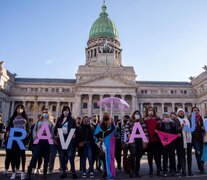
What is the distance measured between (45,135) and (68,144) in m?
0.97

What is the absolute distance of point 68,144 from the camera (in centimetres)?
863

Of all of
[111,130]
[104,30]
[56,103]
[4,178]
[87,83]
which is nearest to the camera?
[4,178]

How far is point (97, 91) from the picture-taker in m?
52.9

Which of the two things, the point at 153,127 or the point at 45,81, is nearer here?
the point at 153,127

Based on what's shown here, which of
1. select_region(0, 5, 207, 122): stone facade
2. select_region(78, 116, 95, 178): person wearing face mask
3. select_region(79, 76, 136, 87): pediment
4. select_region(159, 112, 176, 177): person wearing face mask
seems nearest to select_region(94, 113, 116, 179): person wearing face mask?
select_region(78, 116, 95, 178): person wearing face mask

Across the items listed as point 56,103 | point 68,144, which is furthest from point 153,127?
point 56,103

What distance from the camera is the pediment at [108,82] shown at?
5303cm

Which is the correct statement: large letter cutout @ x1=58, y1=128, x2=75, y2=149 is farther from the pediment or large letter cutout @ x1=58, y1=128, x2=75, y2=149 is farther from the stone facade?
the pediment

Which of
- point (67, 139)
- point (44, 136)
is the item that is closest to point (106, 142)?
point (67, 139)

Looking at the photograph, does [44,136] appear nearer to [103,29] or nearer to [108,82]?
[108,82]

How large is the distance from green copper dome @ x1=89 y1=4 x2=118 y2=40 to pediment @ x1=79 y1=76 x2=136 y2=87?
88.7 ft

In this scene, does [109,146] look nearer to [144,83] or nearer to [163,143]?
[163,143]

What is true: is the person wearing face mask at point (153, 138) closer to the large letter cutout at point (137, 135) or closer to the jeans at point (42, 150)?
the large letter cutout at point (137, 135)

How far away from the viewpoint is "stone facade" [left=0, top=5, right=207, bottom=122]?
53.0 metres
